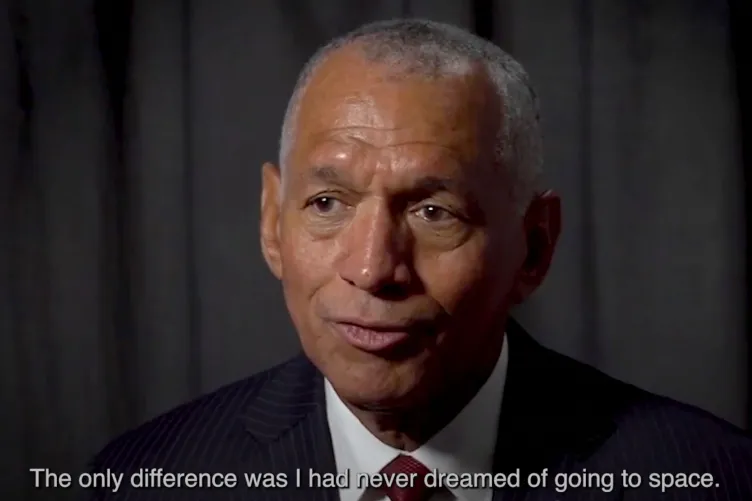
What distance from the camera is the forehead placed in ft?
3.24

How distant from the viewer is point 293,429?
121 centimetres

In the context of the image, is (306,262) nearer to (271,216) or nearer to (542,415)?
(271,216)

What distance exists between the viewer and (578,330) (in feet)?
4.39

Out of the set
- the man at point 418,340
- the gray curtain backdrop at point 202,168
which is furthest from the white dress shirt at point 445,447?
the gray curtain backdrop at point 202,168

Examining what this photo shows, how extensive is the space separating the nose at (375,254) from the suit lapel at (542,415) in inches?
11.0

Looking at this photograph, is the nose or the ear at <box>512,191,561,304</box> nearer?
the nose

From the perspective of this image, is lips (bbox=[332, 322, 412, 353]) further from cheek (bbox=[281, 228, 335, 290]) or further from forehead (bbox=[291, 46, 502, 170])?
forehead (bbox=[291, 46, 502, 170])

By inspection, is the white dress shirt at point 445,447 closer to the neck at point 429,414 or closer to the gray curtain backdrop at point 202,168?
the neck at point 429,414

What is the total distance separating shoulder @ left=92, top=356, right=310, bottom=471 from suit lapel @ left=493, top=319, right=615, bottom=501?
268 millimetres

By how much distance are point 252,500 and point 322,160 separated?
426mm

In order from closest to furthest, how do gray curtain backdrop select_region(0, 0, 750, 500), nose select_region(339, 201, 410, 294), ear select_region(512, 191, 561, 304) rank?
Result: 1. nose select_region(339, 201, 410, 294)
2. ear select_region(512, 191, 561, 304)
3. gray curtain backdrop select_region(0, 0, 750, 500)

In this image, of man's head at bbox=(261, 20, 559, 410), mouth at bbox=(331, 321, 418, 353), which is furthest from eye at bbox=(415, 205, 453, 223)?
mouth at bbox=(331, 321, 418, 353)

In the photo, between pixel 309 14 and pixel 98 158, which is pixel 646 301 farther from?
pixel 98 158

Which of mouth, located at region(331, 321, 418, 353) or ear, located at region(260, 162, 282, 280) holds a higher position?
ear, located at region(260, 162, 282, 280)
